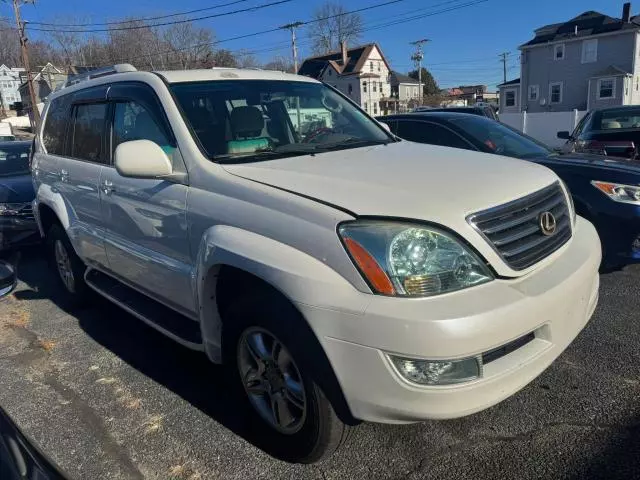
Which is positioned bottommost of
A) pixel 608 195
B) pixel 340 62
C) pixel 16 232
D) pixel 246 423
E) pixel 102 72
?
pixel 246 423

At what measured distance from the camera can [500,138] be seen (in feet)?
19.5

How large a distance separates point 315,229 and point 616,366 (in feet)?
7.42

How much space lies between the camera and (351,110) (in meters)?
4.04

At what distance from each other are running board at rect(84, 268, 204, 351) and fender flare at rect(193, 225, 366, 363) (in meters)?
0.22


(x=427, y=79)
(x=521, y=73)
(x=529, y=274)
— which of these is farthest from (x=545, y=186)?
(x=427, y=79)

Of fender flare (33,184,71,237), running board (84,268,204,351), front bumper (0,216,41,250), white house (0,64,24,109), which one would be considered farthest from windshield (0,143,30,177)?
white house (0,64,24,109)

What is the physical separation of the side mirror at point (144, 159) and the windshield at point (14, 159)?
6.38m

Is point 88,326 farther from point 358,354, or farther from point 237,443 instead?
point 358,354

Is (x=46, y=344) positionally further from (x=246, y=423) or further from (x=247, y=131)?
(x=247, y=131)

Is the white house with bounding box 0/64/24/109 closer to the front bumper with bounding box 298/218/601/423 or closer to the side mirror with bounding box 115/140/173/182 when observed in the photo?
the side mirror with bounding box 115/140/173/182

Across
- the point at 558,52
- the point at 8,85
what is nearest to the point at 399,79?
the point at 558,52

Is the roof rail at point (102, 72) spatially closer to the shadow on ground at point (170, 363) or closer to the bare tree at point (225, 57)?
the shadow on ground at point (170, 363)

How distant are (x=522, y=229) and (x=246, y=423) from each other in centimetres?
178

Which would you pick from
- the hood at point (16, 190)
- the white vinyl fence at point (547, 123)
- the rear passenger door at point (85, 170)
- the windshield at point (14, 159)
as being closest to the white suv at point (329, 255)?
the rear passenger door at point (85, 170)
